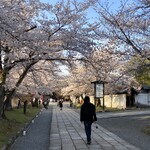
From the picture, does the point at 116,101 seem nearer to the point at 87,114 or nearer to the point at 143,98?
the point at 143,98

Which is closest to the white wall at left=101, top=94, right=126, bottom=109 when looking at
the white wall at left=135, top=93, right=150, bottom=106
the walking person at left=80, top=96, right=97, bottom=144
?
the white wall at left=135, top=93, right=150, bottom=106

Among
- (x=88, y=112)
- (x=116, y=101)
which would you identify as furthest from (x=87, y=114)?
(x=116, y=101)

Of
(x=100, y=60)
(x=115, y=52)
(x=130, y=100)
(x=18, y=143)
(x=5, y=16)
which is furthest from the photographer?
(x=130, y=100)

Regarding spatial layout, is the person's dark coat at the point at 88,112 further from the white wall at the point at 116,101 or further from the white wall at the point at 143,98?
the white wall at the point at 143,98

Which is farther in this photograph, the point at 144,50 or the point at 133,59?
the point at 133,59

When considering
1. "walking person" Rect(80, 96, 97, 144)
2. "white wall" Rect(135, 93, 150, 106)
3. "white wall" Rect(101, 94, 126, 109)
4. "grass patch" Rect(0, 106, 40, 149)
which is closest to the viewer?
"walking person" Rect(80, 96, 97, 144)

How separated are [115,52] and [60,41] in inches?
163

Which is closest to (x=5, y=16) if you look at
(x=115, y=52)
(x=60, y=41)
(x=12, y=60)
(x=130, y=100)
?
(x=60, y=41)

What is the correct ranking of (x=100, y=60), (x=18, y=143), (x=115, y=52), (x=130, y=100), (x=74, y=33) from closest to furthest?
(x=18, y=143)
(x=74, y=33)
(x=100, y=60)
(x=115, y=52)
(x=130, y=100)

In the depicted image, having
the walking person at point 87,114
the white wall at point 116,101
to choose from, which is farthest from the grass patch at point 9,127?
the white wall at point 116,101

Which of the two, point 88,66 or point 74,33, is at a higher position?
point 74,33

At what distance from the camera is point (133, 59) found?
1917 centimetres

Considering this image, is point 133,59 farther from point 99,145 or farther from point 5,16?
point 5,16

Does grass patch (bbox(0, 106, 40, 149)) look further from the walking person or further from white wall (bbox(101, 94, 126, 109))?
white wall (bbox(101, 94, 126, 109))
